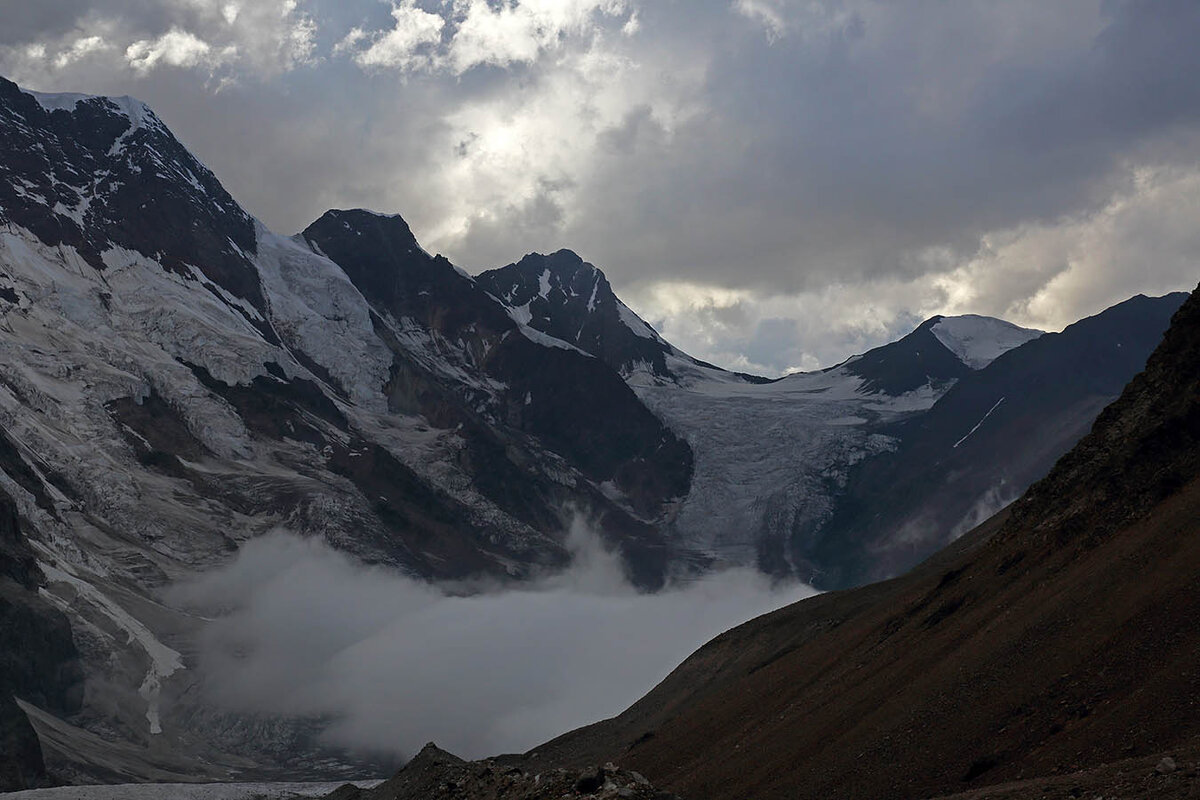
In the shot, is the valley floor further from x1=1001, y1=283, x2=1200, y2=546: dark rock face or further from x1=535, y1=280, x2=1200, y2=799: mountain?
x1=1001, y1=283, x2=1200, y2=546: dark rock face

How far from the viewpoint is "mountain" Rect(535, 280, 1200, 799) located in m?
38.1

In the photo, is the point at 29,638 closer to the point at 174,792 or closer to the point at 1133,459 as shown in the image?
the point at 174,792

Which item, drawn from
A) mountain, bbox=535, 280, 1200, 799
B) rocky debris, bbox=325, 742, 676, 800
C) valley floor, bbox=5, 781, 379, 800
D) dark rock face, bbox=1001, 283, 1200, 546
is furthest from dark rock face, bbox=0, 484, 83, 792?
dark rock face, bbox=1001, 283, 1200, 546

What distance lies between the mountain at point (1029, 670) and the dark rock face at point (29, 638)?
118082 millimetres

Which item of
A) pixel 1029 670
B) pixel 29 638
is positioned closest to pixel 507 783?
pixel 1029 670

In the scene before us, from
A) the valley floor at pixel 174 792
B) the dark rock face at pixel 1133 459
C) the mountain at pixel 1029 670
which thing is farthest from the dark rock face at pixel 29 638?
the dark rock face at pixel 1133 459

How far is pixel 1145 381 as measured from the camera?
6925 centimetres

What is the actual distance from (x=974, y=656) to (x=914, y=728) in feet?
16.9

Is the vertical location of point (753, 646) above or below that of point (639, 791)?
above

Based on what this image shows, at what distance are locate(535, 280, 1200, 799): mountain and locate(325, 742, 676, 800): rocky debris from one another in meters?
10.8

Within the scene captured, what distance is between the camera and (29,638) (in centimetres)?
17888

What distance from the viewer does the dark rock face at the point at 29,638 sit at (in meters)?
175

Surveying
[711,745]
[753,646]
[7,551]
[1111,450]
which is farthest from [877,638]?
[7,551]

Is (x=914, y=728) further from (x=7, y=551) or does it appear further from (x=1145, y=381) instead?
(x=7, y=551)
